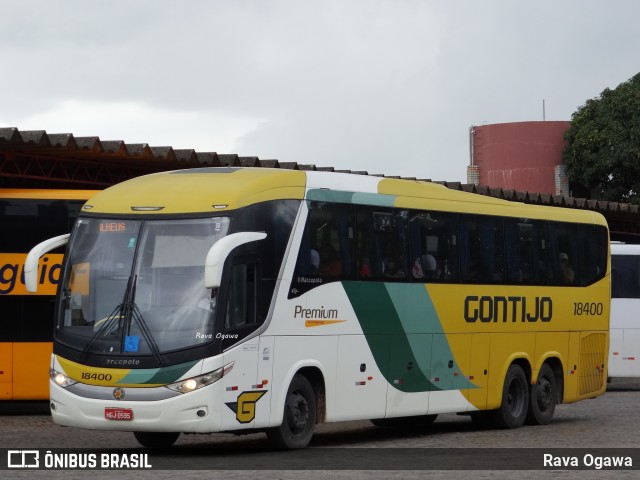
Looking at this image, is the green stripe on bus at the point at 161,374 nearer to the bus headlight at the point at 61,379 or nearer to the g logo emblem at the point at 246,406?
the g logo emblem at the point at 246,406

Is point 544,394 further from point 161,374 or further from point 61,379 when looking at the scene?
point 61,379

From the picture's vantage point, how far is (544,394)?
2259 centimetres

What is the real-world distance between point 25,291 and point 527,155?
47.7 metres

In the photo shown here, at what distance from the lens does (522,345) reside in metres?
21.9

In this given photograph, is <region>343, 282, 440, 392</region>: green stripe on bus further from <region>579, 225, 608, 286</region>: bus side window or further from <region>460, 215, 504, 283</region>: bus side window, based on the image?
<region>579, 225, 608, 286</region>: bus side window

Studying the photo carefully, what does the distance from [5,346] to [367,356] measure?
24.8ft

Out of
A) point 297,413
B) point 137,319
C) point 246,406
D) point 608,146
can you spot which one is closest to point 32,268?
point 137,319

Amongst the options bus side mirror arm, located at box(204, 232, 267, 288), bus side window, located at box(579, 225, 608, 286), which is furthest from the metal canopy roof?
bus side mirror arm, located at box(204, 232, 267, 288)

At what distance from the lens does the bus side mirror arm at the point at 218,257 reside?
15.0 metres

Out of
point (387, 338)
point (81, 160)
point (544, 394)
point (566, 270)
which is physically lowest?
point (544, 394)

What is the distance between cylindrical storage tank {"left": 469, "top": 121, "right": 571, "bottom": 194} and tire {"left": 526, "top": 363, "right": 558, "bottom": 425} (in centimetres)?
4542
